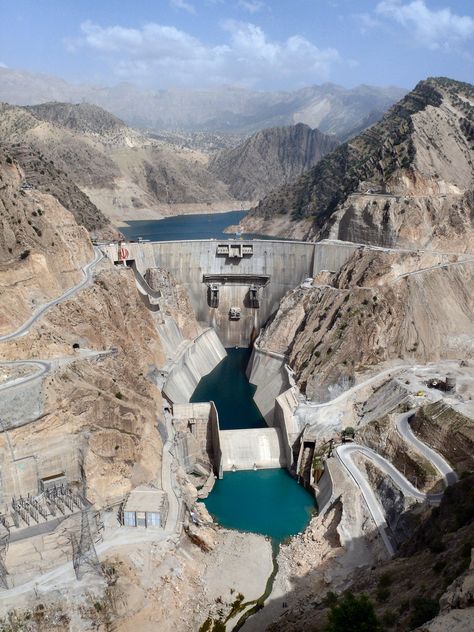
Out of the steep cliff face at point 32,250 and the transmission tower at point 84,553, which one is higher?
the steep cliff face at point 32,250

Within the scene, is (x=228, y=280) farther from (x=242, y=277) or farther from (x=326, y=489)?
(x=326, y=489)

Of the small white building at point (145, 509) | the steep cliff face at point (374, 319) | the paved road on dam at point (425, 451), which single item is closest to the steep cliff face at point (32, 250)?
the small white building at point (145, 509)

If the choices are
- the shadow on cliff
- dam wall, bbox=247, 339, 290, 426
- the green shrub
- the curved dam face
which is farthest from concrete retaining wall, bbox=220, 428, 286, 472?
the green shrub

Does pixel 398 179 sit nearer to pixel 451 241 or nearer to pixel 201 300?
pixel 451 241

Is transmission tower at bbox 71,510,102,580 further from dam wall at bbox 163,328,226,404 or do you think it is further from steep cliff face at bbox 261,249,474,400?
steep cliff face at bbox 261,249,474,400

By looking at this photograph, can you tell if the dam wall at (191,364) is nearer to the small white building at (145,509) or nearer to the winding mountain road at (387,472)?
the small white building at (145,509)

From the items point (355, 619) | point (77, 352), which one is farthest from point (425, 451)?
point (77, 352)
